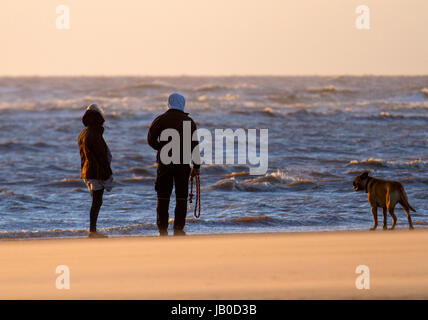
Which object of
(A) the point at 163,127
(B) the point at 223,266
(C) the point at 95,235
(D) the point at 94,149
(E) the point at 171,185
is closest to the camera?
(B) the point at 223,266

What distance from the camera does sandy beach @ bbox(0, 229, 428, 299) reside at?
5.65m

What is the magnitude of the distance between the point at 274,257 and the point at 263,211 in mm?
4740

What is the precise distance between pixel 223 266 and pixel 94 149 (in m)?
2.84

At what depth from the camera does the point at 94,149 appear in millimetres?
8734

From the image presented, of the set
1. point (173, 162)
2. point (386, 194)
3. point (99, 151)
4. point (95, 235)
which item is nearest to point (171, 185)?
point (173, 162)

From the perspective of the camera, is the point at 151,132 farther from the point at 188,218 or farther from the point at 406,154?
the point at 406,154

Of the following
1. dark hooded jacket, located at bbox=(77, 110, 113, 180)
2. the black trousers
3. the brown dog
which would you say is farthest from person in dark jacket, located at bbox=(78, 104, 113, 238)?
the brown dog

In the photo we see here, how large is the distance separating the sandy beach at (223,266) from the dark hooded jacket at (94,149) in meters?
0.85

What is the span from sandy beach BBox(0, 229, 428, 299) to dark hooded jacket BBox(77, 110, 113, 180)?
85cm

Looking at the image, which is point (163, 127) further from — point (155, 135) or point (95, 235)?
point (95, 235)

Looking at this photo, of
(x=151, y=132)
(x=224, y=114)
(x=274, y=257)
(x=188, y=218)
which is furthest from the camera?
(x=224, y=114)

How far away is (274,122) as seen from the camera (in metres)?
30.1

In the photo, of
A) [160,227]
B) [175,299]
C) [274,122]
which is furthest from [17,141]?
[175,299]

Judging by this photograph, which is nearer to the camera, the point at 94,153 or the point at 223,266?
the point at 223,266
